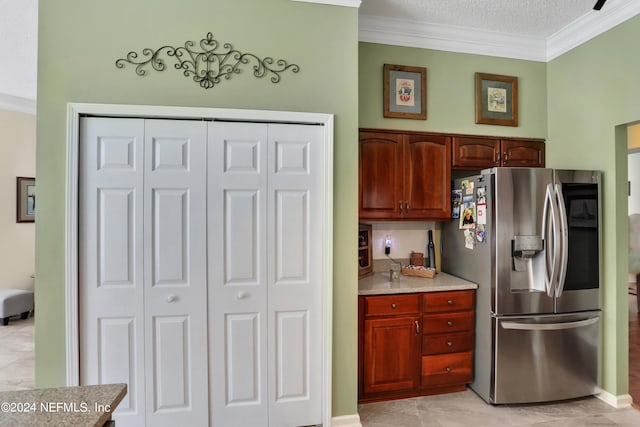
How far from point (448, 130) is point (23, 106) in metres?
5.55

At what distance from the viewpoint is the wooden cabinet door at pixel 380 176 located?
8.87 feet

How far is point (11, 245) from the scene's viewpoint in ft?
15.2

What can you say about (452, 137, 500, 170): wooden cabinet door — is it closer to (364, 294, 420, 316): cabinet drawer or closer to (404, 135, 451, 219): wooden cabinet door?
(404, 135, 451, 219): wooden cabinet door

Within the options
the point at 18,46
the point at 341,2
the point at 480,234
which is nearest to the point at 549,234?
the point at 480,234

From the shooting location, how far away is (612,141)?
251 cm

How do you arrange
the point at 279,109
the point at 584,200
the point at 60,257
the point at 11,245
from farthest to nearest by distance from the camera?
1. the point at 11,245
2. the point at 584,200
3. the point at 279,109
4. the point at 60,257

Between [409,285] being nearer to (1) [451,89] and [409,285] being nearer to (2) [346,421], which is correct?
(2) [346,421]

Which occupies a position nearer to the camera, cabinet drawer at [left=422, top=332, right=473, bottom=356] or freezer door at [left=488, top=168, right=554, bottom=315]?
freezer door at [left=488, top=168, right=554, bottom=315]

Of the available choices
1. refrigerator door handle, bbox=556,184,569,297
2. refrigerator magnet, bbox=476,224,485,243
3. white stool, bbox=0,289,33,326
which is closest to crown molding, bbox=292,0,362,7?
refrigerator magnet, bbox=476,224,485,243

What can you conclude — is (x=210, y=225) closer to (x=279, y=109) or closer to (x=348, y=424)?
(x=279, y=109)

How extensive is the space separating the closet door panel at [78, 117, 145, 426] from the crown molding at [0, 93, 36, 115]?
12.6 feet

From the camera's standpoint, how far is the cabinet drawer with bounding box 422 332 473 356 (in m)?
2.59

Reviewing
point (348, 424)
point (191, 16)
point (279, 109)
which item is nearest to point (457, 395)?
point (348, 424)

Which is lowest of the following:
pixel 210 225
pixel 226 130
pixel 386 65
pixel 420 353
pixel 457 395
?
pixel 457 395
